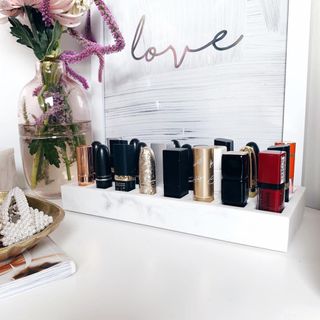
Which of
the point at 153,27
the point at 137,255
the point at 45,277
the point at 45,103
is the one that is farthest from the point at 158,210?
the point at 153,27

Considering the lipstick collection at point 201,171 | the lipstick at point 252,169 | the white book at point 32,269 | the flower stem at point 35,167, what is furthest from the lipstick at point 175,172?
the flower stem at point 35,167

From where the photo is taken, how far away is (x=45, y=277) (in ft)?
1.35

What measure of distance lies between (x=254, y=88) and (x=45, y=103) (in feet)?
1.44

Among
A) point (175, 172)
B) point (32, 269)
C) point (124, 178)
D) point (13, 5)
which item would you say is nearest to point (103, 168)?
point (124, 178)

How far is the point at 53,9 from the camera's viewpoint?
2.15 feet

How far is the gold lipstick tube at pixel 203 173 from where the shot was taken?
0.54 metres

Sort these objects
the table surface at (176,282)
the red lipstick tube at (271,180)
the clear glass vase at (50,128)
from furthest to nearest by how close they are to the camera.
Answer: the clear glass vase at (50,128), the red lipstick tube at (271,180), the table surface at (176,282)

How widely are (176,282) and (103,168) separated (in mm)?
301

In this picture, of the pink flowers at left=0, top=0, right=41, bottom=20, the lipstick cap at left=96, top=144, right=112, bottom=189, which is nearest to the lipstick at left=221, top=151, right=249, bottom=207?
the lipstick cap at left=96, top=144, right=112, bottom=189

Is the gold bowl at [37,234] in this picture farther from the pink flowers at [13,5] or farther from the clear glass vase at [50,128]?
the pink flowers at [13,5]

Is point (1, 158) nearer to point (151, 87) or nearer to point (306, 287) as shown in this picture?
point (151, 87)

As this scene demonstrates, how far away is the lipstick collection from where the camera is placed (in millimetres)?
495

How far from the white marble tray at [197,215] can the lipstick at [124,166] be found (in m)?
0.02

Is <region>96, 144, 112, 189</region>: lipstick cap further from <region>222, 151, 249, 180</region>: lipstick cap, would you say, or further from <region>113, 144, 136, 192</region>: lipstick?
<region>222, 151, 249, 180</region>: lipstick cap
